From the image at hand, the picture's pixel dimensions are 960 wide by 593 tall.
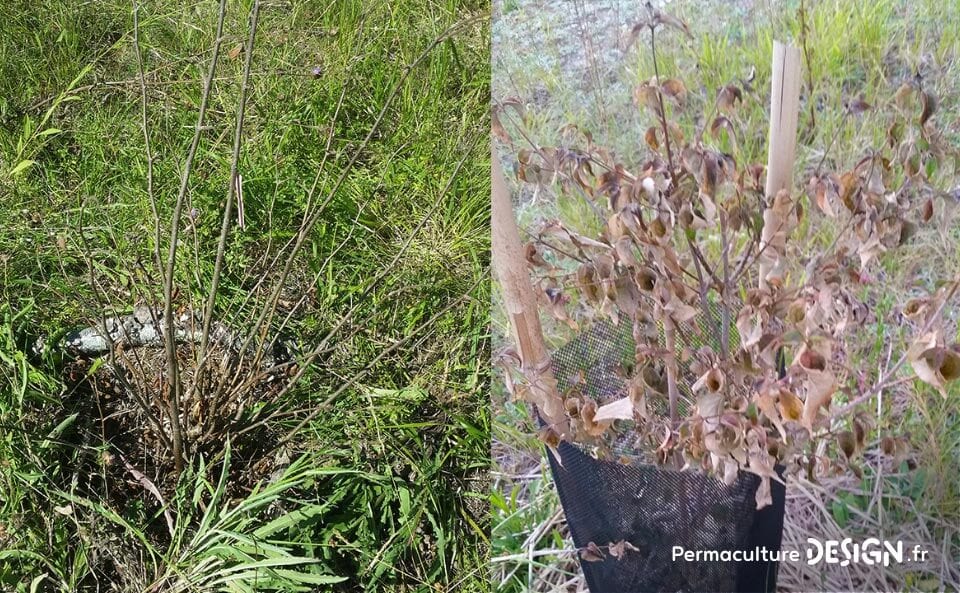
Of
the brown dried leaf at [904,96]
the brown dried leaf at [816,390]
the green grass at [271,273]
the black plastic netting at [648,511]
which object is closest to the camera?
the brown dried leaf at [816,390]

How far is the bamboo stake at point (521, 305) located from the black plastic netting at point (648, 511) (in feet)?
0.30

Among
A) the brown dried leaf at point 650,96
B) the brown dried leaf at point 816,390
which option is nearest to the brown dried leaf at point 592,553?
the brown dried leaf at point 816,390

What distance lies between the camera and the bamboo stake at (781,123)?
129 cm

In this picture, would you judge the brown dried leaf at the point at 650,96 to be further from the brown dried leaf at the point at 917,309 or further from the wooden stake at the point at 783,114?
the brown dried leaf at the point at 917,309

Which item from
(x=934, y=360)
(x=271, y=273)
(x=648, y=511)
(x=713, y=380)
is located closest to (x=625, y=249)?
(x=713, y=380)

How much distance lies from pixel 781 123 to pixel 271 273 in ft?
3.85

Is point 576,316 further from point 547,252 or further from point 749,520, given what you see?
point 749,520

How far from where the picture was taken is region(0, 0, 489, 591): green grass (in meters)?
1.53

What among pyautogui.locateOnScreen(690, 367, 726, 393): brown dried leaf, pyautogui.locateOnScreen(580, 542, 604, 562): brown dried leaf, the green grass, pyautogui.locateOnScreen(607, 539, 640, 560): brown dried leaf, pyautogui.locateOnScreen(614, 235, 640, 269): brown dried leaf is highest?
pyautogui.locateOnScreen(614, 235, 640, 269): brown dried leaf

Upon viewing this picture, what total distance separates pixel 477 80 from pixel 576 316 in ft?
3.20

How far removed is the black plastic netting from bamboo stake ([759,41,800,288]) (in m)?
0.31

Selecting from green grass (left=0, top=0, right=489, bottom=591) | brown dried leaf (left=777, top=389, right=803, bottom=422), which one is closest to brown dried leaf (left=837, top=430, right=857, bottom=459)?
brown dried leaf (left=777, top=389, right=803, bottom=422)

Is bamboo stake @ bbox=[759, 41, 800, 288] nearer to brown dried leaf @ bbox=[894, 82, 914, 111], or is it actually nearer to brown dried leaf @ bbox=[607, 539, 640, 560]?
brown dried leaf @ bbox=[894, 82, 914, 111]

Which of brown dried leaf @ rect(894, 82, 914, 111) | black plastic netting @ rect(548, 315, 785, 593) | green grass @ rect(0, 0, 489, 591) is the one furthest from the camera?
green grass @ rect(0, 0, 489, 591)
